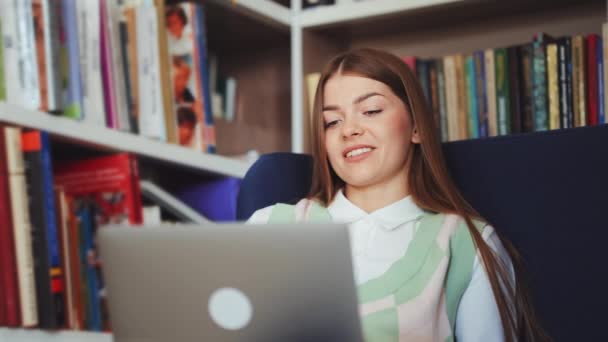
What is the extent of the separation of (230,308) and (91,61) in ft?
3.10

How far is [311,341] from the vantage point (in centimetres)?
75

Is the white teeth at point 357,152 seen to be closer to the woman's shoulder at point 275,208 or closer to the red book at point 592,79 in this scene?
the woman's shoulder at point 275,208

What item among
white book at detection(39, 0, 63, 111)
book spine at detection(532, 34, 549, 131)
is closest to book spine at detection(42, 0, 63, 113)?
white book at detection(39, 0, 63, 111)

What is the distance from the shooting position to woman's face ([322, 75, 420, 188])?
49.4 inches

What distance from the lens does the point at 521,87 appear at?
1696 millimetres

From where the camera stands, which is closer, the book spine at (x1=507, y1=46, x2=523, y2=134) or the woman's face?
the woman's face

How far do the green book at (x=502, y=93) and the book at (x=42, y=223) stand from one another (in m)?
0.99

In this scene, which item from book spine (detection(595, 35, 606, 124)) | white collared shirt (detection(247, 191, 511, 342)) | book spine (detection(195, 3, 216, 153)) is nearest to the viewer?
Result: white collared shirt (detection(247, 191, 511, 342))

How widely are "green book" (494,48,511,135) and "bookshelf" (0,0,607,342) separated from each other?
186mm

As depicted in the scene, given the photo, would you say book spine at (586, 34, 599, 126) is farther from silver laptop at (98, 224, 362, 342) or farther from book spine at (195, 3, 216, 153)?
silver laptop at (98, 224, 362, 342)

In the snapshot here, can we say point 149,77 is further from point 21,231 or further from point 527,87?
point 527,87

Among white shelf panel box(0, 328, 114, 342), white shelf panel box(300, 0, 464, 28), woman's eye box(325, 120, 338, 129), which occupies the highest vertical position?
white shelf panel box(300, 0, 464, 28)

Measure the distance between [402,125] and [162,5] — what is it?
74 cm

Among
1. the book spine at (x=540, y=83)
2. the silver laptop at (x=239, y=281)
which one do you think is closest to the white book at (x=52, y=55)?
the silver laptop at (x=239, y=281)
